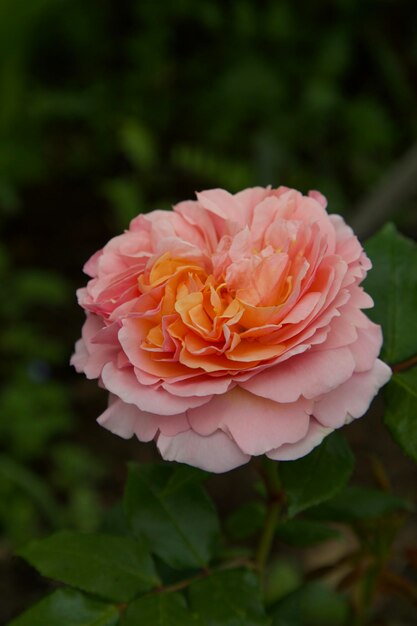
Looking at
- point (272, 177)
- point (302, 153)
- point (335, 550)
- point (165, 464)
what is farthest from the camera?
point (302, 153)

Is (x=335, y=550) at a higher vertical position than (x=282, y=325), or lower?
lower

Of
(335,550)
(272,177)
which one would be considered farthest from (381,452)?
(272,177)

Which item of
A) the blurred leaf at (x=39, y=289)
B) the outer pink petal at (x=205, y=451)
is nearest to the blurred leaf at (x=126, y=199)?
the blurred leaf at (x=39, y=289)

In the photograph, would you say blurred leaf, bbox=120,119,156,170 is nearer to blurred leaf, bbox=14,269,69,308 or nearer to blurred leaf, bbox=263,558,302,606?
blurred leaf, bbox=14,269,69,308

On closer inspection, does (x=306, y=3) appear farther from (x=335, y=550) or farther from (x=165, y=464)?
(x=165, y=464)

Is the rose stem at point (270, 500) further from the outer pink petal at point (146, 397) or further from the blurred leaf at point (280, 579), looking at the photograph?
the blurred leaf at point (280, 579)

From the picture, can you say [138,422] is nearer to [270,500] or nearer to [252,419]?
[252,419]

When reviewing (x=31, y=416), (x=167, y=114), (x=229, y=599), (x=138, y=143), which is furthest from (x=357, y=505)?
(x=167, y=114)
